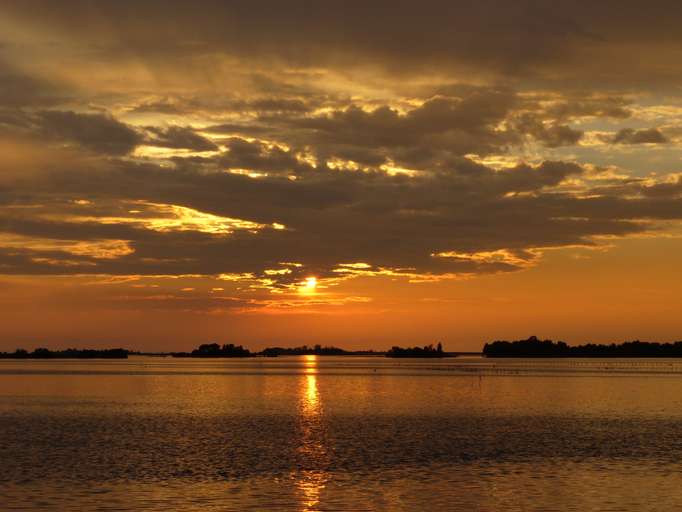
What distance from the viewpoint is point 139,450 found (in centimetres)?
5938

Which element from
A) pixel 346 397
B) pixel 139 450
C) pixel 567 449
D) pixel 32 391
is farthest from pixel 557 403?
pixel 32 391

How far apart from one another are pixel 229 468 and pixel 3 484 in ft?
41.3

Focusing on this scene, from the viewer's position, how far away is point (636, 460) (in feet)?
178

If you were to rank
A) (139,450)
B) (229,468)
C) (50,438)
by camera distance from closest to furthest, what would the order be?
(229,468), (139,450), (50,438)

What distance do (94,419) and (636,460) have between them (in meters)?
56.2

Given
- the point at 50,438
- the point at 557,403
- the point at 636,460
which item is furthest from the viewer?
the point at 557,403

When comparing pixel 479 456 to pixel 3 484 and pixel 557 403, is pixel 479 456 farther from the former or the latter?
pixel 557 403

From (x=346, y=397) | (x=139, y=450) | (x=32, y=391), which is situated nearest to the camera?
(x=139, y=450)

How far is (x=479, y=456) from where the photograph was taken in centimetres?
5619

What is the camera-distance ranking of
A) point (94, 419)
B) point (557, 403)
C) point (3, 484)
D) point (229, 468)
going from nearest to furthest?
point (3, 484), point (229, 468), point (94, 419), point (557, 403)

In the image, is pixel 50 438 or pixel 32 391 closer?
pixel 50 438

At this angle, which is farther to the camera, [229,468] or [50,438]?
[50,438]

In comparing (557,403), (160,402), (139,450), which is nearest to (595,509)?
(139,450)

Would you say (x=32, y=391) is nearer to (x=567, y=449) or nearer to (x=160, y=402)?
(x=160, y=402)
